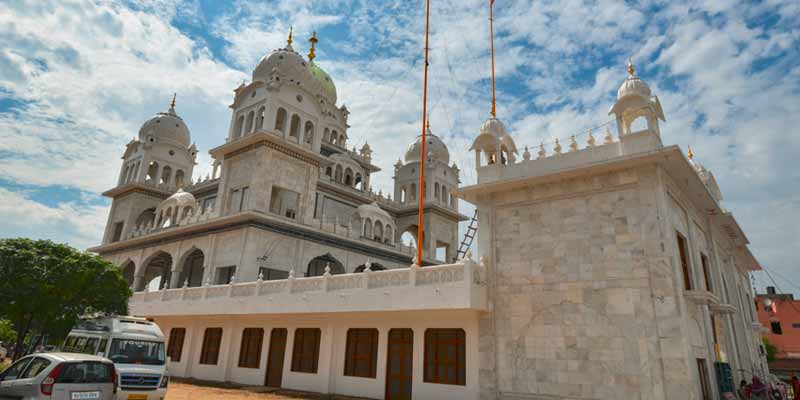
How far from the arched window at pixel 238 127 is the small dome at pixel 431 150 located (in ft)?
45.3

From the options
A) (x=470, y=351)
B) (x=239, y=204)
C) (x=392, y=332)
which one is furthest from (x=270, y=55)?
(x=470, y=351)

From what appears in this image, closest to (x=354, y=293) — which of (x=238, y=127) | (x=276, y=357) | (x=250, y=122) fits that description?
(x=276, y=357)

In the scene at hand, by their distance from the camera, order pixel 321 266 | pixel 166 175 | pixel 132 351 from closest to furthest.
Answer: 1. pixel 132 351
2. pixel 321 266
3. pixel 166 175

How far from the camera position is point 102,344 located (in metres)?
12.2

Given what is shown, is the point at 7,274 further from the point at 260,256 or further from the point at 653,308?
the point at 653,308

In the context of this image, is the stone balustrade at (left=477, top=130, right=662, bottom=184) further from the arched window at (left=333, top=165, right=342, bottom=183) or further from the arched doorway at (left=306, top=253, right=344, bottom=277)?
the arched window at (left=333, top=165, right=342, bottom=183)

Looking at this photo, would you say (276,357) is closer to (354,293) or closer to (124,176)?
(354,293)

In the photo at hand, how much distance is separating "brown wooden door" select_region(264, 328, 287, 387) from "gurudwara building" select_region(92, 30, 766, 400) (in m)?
0.06

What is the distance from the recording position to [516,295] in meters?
13.8

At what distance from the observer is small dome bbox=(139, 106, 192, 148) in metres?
36.6

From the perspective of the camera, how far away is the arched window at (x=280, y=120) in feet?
89.8

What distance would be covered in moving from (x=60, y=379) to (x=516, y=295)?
10.8 m

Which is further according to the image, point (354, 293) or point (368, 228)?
point (368, 228)

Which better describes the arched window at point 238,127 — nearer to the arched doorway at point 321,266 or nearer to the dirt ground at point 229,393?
the arched doorway at point 321,266
